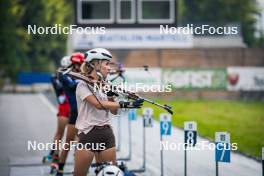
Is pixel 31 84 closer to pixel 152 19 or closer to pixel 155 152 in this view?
pixel 152 19

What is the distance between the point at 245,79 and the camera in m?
47.3

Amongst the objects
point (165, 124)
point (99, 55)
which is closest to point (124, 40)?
point (165, 124)

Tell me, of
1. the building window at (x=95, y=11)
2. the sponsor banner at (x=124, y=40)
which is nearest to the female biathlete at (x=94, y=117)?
the building window at (x=95, y=11)

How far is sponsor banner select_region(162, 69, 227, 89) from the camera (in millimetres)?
47375

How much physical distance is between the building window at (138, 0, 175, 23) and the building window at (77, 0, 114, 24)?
1.31m

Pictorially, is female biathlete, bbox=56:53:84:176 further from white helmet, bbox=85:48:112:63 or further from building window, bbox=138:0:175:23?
building window, bbox=138:0:175:23

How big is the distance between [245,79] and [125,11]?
50.0ft

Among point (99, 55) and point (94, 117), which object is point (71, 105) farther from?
point (99, 55)

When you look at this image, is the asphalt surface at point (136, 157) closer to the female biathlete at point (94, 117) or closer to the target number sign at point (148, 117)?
the target number sign at point (148, 117)

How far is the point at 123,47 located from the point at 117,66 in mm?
30596

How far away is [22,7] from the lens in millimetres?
68188

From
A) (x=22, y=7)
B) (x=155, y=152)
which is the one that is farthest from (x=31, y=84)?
(x=155, y=152)

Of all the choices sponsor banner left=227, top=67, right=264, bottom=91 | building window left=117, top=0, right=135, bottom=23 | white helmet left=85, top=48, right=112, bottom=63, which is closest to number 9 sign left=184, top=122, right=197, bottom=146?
white helmet left=85, top=48, right=112, bottom=63

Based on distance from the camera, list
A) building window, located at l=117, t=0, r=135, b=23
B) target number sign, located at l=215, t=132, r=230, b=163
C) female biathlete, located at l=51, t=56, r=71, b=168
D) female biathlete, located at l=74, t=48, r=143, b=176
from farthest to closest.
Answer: building window, located at l=117, t=0, r=135, b=23
female biathlete, located at l=51, t=56, r=71, b=168
target number sign, located at l=215, t=132, r=230, b=163
female biathlete, located at l=74, t=48, r=143, b=176
